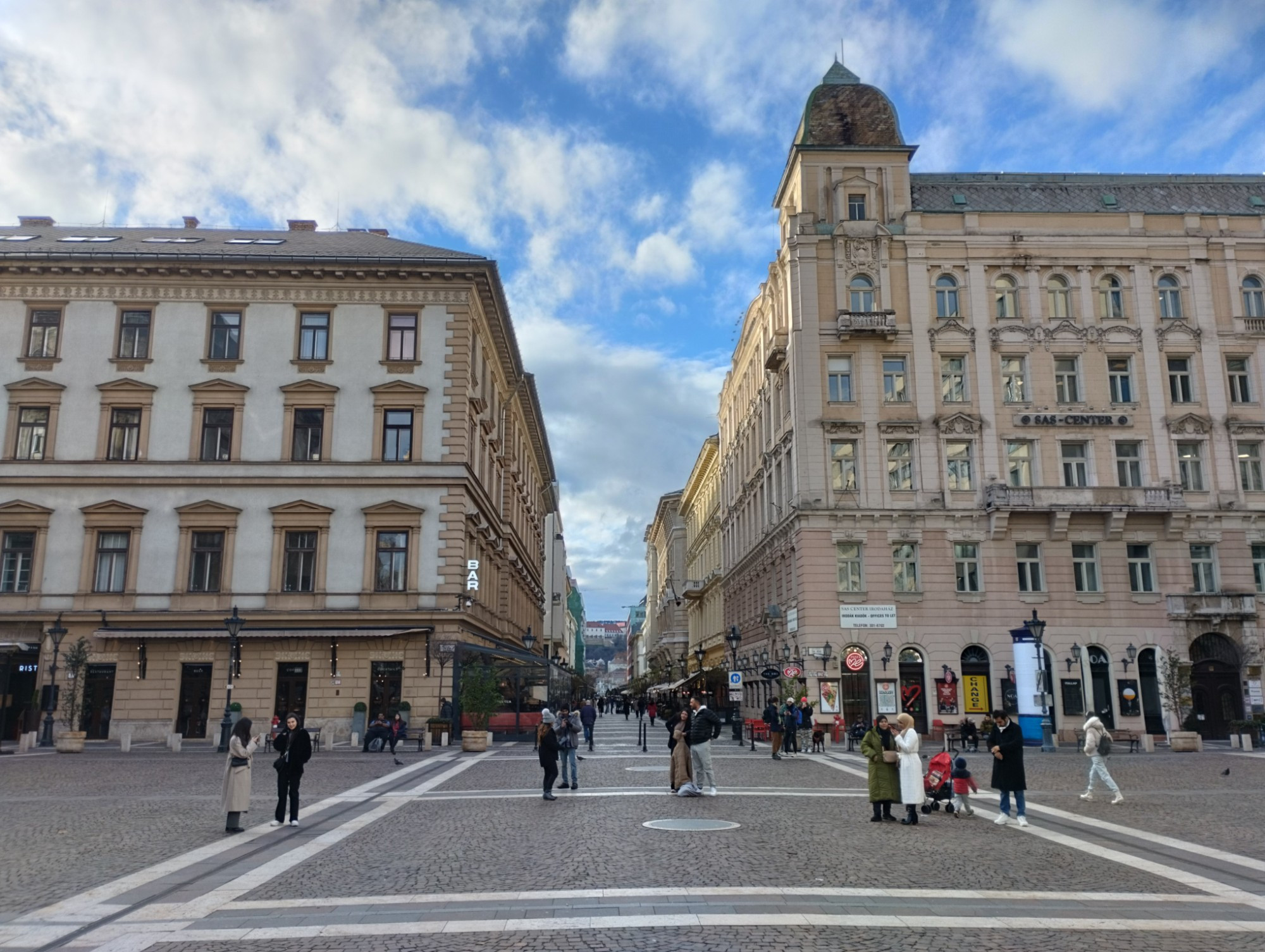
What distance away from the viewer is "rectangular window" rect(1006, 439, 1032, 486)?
42406 mm

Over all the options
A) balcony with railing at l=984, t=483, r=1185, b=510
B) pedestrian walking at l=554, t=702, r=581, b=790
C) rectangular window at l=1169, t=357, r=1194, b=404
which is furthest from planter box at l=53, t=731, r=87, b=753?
rectangular window at l=1169, t=357, r=1194, b=404

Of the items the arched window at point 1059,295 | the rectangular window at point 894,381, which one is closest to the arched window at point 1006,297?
the arched window at point 1059,295

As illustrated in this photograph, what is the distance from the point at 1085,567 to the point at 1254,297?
14898 millimetres

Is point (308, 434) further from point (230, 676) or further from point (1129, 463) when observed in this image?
point (1129, 463)

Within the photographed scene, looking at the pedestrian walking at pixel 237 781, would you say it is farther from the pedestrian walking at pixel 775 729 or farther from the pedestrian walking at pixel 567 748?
the pedestrian walking at pixel 775 729

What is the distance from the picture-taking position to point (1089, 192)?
47562 millimetres

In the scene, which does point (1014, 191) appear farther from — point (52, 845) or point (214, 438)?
point (52, 845)

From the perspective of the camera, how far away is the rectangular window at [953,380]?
43.0m

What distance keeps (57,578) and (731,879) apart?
1396 inches

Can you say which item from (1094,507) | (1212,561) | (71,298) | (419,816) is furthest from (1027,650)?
(71,298)

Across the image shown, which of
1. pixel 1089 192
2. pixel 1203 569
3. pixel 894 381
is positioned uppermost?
pixel 1089 192

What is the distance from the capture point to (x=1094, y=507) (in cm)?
4125

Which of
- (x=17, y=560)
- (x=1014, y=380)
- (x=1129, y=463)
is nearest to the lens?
(x=17, y=560)

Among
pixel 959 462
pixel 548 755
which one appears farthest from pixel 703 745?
pixel 959 462
